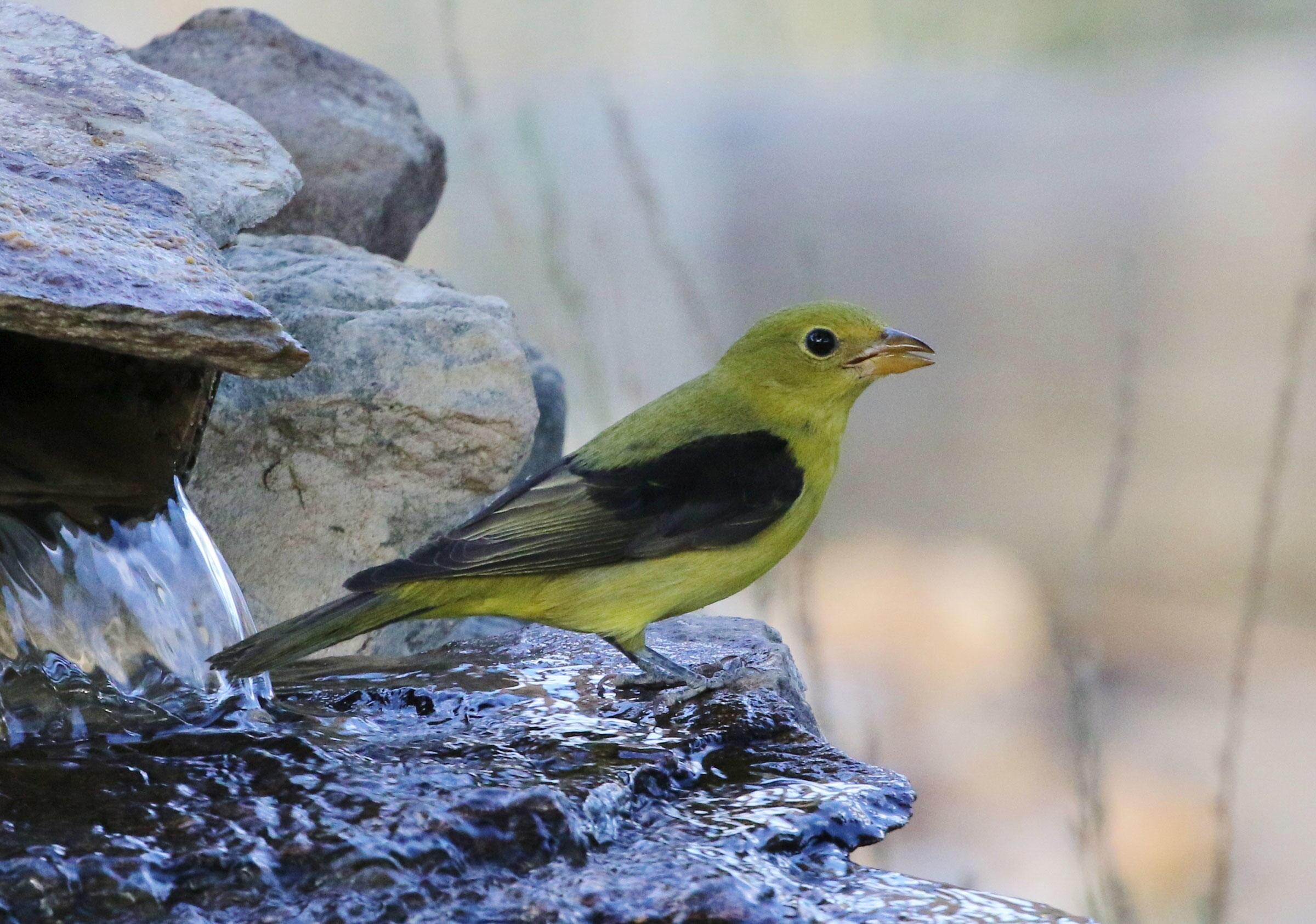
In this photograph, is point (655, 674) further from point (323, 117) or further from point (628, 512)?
point (323, 117)

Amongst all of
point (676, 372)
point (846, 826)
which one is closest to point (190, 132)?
point (846, 826)

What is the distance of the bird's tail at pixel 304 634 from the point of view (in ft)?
9.46

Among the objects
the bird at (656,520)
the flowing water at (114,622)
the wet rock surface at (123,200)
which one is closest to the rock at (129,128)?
the wet rock surface at (123,200)

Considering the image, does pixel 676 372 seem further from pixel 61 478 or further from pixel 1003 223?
Answer: pixel 61 478

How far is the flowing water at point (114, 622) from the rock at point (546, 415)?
158 centimetres

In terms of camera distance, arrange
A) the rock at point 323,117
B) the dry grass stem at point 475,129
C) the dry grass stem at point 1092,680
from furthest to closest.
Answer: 1. the dry grass stem at point 475,129
2. the rock at point 323,117
3. the dry grass stem at point 1092,680

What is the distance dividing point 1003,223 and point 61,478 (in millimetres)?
5616

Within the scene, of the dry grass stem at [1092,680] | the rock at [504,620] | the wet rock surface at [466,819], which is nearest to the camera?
the wet rock surface at [466,819]

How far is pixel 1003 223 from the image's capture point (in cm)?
776

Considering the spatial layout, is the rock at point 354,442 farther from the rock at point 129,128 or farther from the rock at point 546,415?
the rock at point 546,415

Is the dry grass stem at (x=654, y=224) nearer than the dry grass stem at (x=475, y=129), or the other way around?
the dry grass stem at (x=654, y=224)

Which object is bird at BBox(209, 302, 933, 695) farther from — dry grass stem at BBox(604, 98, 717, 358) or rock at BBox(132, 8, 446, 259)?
rock at BBox(132, 8, 446, 259)

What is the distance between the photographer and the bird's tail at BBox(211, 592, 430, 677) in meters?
2.88

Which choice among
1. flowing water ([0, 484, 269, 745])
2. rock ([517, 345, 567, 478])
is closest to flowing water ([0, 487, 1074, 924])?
flowing water ([0, 484, 269, 745])
